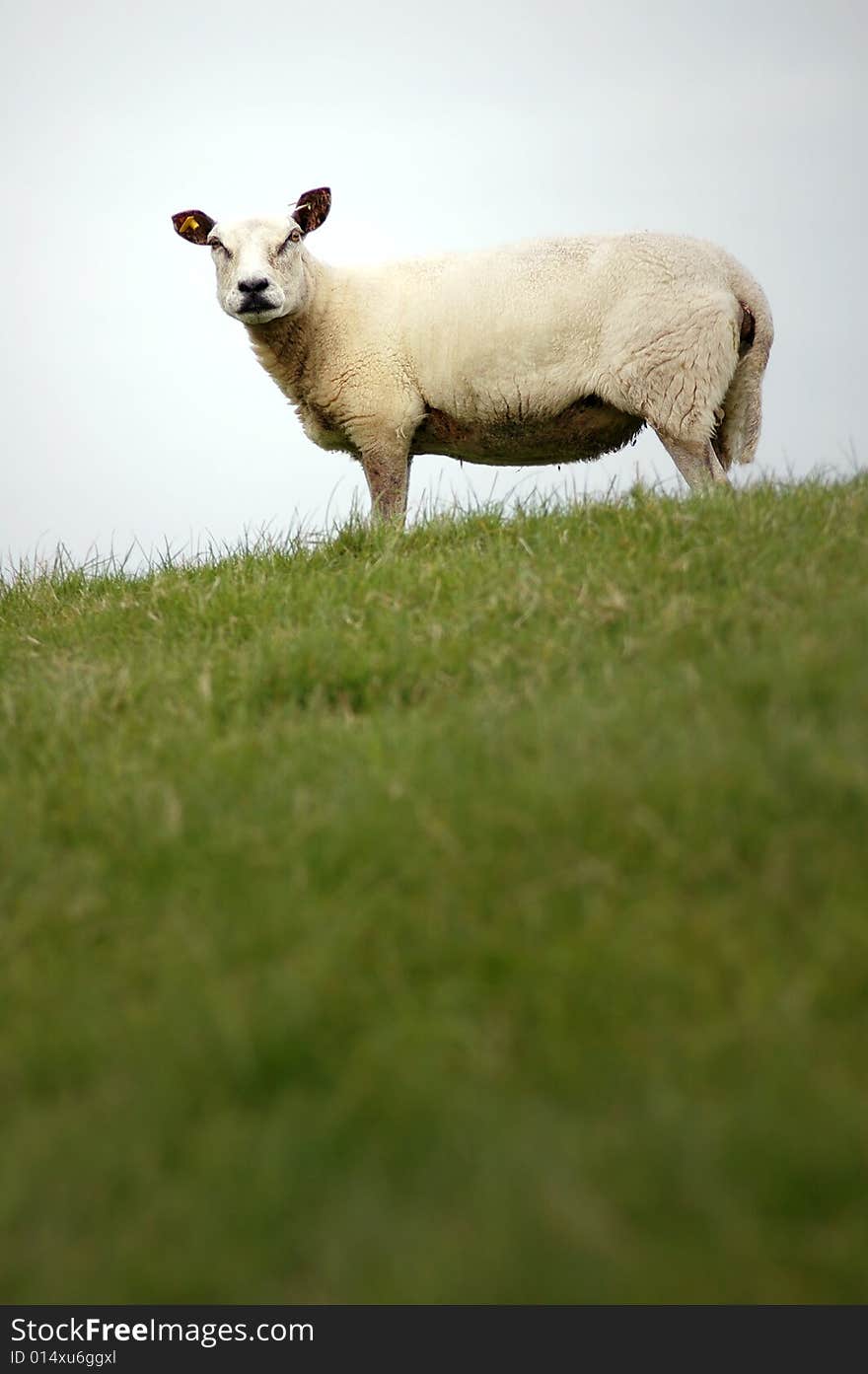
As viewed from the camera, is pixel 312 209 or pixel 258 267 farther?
pixel 312 209

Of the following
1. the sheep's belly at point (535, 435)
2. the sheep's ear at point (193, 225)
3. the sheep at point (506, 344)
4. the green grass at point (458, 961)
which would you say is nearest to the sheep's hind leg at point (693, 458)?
the sheep at point (506, 344)

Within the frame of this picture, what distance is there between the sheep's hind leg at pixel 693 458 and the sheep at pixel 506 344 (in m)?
0.01

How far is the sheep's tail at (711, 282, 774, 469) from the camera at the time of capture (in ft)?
27.2

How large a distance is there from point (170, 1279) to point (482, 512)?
5376 mm

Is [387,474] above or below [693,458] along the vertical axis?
above

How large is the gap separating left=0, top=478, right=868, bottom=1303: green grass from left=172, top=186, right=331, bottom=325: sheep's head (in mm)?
4257

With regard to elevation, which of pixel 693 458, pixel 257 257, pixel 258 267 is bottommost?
pixel 693 458

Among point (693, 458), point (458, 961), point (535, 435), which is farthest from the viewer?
point (535, 435)

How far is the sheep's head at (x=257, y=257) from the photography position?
847 cm

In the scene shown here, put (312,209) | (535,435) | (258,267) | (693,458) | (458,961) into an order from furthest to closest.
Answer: (312,209)
(535,435)
(258,267)
(693,458)
(458,961)

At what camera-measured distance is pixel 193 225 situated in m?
9.14

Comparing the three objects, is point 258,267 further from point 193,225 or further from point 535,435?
point 535,435

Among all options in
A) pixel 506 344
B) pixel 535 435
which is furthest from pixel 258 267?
pixel 535 435

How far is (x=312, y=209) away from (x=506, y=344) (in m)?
2.27
